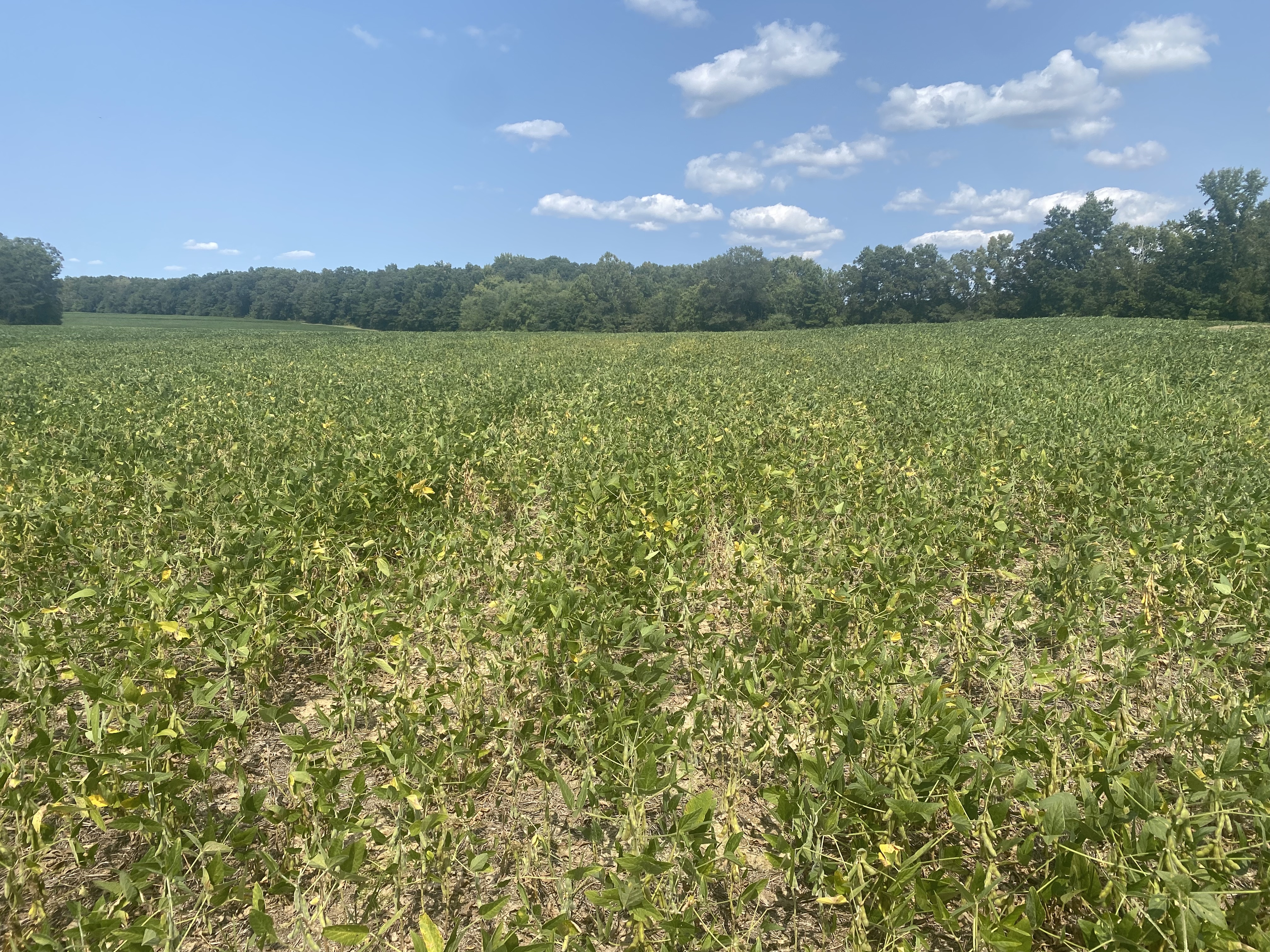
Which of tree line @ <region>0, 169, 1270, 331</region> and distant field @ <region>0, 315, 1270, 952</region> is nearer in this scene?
distant field @ <region>0, 315, 1270, 952</region>

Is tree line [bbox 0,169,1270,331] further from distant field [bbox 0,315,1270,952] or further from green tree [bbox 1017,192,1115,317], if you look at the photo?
distant field [bbox 0,315,1270,952]

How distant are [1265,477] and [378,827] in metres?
7.39

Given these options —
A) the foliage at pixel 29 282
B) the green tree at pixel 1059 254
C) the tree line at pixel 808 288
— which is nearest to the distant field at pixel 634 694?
the tree line at pixel 808 288

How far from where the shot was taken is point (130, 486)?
5.96m

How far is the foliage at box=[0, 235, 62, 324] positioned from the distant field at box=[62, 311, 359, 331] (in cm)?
233

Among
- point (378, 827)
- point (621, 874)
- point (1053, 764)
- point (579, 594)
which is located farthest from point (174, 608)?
point (1053, 764)

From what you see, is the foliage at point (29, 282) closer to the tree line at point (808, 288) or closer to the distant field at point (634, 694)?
the tree line at point (808, 288)

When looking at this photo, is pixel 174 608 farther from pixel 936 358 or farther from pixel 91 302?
pixel 91 302

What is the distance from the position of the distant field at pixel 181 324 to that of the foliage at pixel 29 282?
233 centimetres

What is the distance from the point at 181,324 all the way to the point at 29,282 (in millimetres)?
16942

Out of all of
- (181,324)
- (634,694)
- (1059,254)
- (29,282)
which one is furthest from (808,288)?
(29,282)

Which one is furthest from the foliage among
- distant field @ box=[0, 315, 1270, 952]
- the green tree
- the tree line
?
the green tree

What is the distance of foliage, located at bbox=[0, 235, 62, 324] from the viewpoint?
65062mm

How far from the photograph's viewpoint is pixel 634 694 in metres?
3.12
